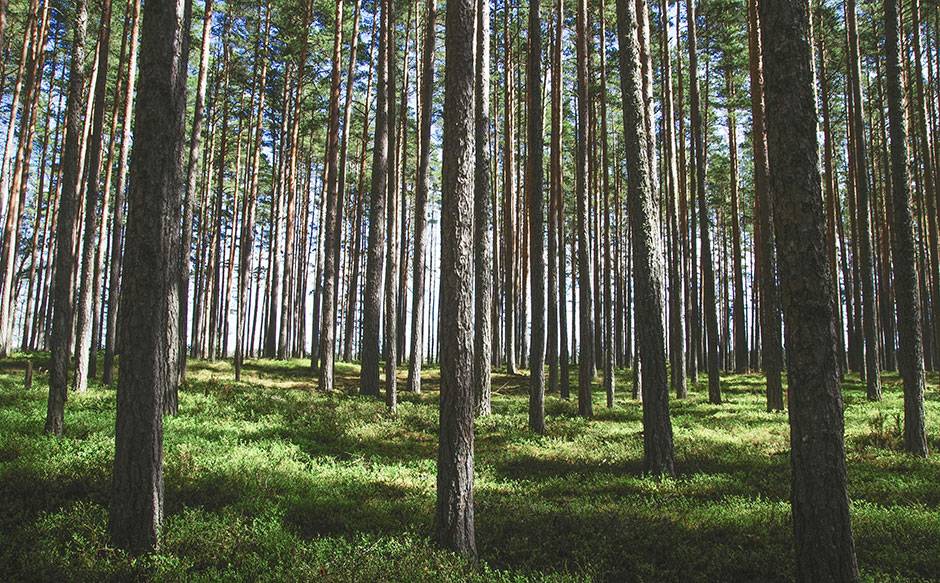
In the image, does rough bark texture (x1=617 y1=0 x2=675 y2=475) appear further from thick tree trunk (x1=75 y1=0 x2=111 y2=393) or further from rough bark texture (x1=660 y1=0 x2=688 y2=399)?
thick tree trunk (x1=75 y1=0 x2=111 y2=393)

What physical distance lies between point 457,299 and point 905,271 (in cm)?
942

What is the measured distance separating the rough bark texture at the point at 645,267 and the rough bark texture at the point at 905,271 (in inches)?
191

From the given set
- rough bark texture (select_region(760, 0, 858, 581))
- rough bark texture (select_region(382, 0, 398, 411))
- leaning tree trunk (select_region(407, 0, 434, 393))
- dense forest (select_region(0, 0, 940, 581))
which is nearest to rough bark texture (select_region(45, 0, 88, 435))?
dense forest (select_region(0, 0, 940, 581))

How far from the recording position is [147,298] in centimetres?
604

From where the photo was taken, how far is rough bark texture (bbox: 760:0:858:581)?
16.1 feet

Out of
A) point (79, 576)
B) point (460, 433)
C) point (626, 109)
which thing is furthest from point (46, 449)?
point (626, 109)

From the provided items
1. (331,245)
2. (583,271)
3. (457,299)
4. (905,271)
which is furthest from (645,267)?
(331,245)

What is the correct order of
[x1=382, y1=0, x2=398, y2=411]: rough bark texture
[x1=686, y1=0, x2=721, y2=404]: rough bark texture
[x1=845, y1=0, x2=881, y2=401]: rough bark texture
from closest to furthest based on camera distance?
[x1=382, y1=0, x2=398, y2=411]: rough bark texture, [x1=845, y1=0, x2=881, y2=401]: rough bark texture, [x1=686, y1=0, x2=721, y2=404]: rough bark texture

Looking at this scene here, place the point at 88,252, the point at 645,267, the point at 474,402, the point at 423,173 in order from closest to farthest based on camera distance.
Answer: the point at 474,402, the point at 645,267, the point at 88,252, the point at 423,173

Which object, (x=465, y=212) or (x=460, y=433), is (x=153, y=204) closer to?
(x=465, y=212)

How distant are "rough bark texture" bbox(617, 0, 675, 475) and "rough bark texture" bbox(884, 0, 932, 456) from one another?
4842 mm

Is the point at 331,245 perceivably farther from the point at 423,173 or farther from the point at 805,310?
the point at 805,310

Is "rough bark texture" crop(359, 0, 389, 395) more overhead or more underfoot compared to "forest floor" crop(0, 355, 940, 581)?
more overhead

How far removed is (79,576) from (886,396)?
22.4m
